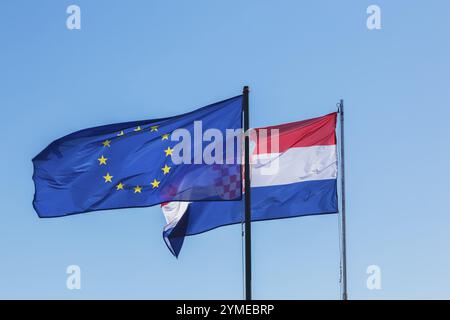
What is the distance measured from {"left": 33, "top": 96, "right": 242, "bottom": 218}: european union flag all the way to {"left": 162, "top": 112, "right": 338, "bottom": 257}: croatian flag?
2293mm

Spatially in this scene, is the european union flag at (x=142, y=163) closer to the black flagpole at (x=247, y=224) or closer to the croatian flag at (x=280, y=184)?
the black flagpole at (x=247, y=224)

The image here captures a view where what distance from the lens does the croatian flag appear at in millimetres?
29047

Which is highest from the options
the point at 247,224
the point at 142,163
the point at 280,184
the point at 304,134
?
the point at 304,134

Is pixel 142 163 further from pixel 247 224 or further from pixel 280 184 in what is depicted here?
pixel 280 184

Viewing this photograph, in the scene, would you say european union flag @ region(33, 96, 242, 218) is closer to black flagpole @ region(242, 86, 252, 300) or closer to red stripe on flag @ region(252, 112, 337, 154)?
black flagpole @ region(242, 86, 252, 300)

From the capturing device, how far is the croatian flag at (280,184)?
2905cm

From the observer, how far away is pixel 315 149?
3022 cm

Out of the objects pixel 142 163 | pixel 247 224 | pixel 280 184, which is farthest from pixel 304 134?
pixel 247 224

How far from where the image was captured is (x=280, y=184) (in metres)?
29.3

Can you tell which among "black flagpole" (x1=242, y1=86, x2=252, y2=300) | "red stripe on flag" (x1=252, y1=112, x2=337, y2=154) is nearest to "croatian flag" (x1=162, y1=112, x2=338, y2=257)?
"red stripe on flag" (x1=252, y1=112, x2=337, y2=154)

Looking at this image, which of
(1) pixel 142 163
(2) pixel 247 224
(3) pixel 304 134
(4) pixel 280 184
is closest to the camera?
(2) pixel 247 224

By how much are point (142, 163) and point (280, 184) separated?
4541mm
